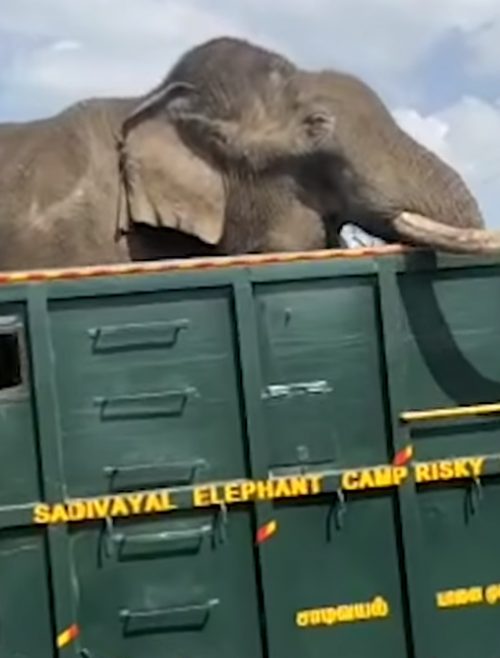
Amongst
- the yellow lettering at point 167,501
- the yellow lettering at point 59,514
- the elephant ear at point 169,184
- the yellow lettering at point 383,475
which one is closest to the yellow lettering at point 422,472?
the yellow lettering at point 383,475

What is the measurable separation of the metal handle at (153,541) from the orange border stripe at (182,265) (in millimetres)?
892

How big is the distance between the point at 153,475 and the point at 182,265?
2.51ft

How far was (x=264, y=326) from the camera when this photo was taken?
565 cm

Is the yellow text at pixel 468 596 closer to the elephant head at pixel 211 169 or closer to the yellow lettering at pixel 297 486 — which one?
the yellow lettering at pixel 297 486

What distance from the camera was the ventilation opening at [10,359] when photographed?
5500 millimetres

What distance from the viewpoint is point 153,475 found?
5.54 metres

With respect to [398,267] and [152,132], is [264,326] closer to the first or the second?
[398,267]

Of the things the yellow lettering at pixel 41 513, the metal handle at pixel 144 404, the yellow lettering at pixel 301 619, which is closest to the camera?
the yellow lettering at pixel 41 513

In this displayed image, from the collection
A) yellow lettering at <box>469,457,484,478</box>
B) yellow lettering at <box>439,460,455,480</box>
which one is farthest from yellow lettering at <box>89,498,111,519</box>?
yellow lettering at <box>469,457,484,478</box>

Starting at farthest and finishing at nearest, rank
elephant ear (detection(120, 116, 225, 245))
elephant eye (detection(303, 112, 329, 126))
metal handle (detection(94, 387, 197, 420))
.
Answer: elephant eye (detection(303, 112, 329, 126))
elephant ear (detection(120, 116, 225, 245))
metal handle (detection(94, 387, 197, 420))

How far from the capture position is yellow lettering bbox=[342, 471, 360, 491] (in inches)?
223

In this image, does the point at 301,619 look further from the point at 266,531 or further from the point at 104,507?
the point at 104,507

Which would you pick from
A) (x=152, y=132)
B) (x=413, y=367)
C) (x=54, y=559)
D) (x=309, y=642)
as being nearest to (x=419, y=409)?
(x=413, y=367)

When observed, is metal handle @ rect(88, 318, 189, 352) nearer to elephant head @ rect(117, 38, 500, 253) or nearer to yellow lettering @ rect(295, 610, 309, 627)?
yellow lettering @ rect(295, 610, 309, 627)
